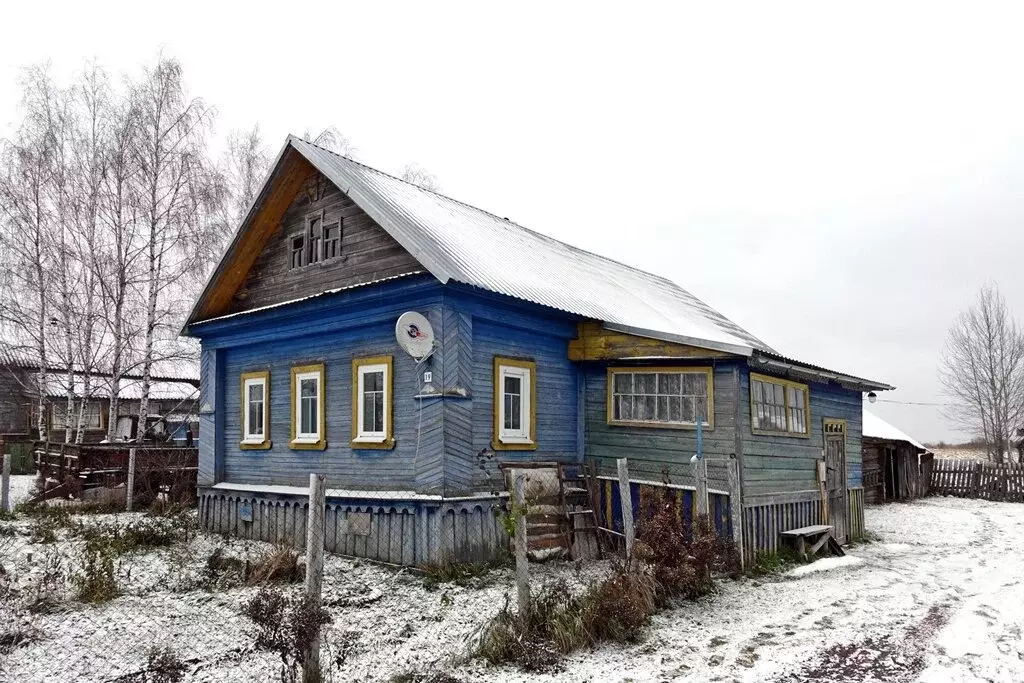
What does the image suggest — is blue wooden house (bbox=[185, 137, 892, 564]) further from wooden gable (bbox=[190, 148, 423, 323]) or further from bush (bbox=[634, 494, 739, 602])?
bush (bbox=[634, 494, 739, 602])

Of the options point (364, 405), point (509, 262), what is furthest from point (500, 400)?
point (509, 262)

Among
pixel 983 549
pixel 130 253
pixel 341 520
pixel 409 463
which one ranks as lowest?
pixel 983 549

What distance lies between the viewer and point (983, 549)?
14.2 metres

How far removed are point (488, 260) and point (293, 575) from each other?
576cm

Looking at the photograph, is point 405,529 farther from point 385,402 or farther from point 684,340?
point 684,340

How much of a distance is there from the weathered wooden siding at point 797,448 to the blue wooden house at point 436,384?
2.0 inches

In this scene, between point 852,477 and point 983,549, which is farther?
point 852,477

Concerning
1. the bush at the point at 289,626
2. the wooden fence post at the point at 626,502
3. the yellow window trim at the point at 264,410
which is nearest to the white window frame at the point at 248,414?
the yellow window trim at the point at 264,410

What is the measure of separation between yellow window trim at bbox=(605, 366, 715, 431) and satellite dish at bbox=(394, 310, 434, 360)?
3491 mm

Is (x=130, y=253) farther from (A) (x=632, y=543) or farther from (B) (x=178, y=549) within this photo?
(A) (x=632, y=543)

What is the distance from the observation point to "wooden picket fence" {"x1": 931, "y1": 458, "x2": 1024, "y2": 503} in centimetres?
2523

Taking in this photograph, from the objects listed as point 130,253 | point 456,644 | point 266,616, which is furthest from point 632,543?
point 130,253

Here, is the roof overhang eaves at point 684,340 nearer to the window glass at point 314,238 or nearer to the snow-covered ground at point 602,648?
the snow-covered ground at point 602,648

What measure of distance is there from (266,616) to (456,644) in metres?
2.20
